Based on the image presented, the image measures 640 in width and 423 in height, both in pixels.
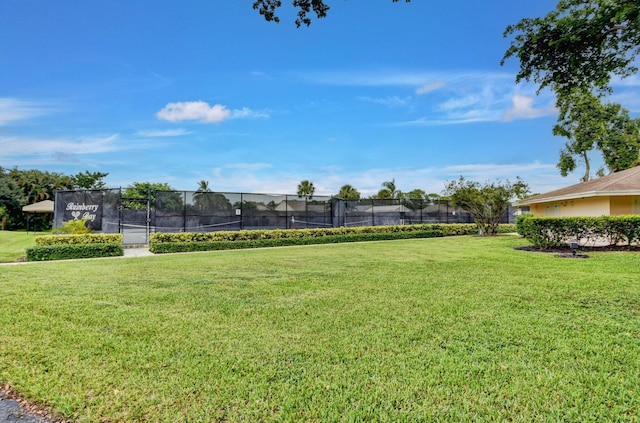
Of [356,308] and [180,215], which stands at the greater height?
[180,215]

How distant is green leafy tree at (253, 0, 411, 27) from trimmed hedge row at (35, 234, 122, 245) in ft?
35.0

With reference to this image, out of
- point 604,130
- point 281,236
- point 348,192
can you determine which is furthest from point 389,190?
point 281,236

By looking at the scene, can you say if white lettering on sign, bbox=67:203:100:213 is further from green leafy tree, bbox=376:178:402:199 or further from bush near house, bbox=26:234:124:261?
green leafy tree, bbox=376:178:402:199

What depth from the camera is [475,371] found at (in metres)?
2.46

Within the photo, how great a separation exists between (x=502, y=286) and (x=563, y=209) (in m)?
14.8

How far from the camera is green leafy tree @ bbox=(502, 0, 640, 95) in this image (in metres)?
4.78

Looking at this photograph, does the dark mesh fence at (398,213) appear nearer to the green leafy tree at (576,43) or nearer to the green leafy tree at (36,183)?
the green leafy tree at (576,43)

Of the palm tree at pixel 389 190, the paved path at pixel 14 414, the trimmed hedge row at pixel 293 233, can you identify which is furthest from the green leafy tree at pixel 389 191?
the paved path at pixel 14 414

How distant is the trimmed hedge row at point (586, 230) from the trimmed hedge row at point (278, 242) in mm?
7242

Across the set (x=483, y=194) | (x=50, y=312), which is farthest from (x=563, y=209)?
(x=50, y=312)

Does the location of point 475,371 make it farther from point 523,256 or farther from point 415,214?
point 415,214

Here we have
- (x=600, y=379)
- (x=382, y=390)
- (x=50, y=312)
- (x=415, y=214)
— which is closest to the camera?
(x=382, y=390)

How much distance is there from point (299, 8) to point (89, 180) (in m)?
38.5

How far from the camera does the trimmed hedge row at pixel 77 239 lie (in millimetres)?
10727
